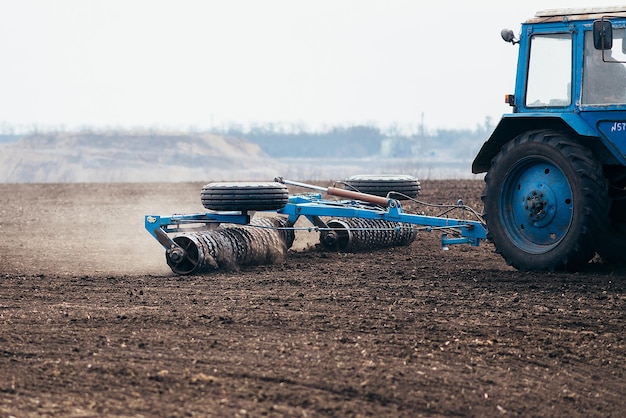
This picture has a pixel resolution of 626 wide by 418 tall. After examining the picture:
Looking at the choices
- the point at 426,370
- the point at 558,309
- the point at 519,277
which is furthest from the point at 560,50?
the point at 426,370

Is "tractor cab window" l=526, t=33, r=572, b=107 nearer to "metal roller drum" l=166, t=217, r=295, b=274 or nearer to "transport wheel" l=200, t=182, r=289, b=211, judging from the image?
"transport wheel" l=200, t=182, r=289, b=211

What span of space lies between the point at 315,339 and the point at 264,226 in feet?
15.4

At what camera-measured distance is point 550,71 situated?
10273mm

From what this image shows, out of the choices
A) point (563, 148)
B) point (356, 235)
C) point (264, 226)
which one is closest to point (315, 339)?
point (563, 148)

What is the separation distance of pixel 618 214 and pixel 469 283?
1.76 metres

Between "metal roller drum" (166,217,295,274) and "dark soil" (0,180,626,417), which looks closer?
"dark soil" (0,180,626,417)

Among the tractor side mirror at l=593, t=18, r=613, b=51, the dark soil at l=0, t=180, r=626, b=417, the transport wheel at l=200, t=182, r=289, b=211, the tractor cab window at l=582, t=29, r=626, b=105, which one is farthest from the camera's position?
the transport wheel at l=200, t=182, r=289, b=211

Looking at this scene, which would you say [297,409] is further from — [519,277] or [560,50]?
[560,50]

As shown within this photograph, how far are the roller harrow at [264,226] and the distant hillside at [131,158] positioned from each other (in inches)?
1683

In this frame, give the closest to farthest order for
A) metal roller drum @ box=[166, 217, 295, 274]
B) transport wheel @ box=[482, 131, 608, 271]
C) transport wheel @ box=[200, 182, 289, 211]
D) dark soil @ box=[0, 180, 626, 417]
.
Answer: dark soil @ box=[0, 180, 626, 417] < transport wheel @ box=[482, 131, 608, 271] < metal roller drum @ box=[166, 217, 295, 274] < transport wheel @ box=[200, 182, 289, 211]

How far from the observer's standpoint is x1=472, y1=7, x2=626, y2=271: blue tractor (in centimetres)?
966

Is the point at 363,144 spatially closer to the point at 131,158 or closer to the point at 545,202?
the point at 131,158

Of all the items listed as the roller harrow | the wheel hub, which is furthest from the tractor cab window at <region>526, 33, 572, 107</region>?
the roller harrow

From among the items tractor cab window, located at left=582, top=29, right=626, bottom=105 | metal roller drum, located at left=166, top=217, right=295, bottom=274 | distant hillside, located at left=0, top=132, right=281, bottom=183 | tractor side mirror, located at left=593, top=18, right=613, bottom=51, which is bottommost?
distant hillside, located at left=0, top=132, right=281, bottom=183
